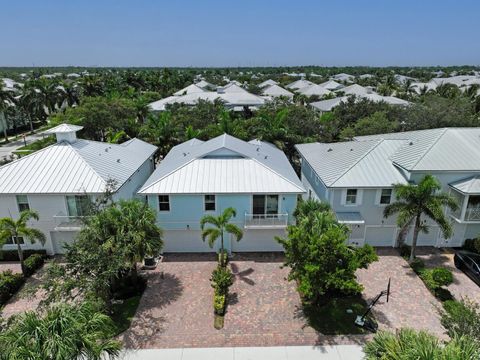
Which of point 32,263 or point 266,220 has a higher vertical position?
point 266,220

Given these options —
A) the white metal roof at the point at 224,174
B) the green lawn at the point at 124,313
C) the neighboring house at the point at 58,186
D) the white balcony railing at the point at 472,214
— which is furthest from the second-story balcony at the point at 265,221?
the white balcony railing at the point at 472,214

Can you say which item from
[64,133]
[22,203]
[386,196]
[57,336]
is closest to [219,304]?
[57,336]

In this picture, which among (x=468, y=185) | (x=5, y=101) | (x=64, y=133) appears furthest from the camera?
(x=5, y=101)

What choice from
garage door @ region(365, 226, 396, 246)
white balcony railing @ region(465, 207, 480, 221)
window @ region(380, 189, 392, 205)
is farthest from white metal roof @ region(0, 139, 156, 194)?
white balcony railing @ region(465, 207, 480, 221)

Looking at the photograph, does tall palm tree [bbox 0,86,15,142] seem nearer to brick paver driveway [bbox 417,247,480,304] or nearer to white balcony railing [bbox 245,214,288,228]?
white balcony railing [bbox 245,214,288,228]

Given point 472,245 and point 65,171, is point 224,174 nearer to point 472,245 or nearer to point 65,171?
point 65,171

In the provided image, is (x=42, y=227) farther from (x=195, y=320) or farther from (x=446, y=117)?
(x=446, y=117)
